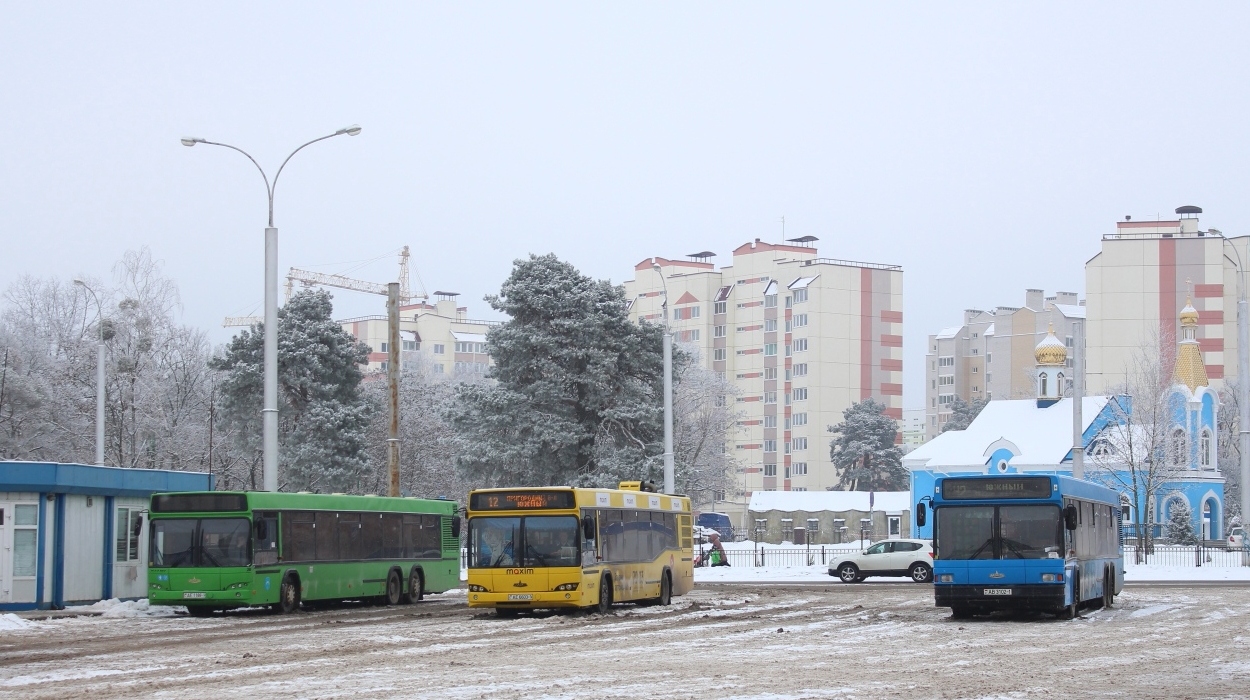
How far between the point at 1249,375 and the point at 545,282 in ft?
78.7

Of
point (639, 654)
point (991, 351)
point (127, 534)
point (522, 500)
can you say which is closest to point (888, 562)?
point (522, 500)

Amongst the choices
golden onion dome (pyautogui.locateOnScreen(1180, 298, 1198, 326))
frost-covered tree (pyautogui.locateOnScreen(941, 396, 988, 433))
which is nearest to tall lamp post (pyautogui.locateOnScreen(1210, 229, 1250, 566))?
golden onion dome (pyautogui.locateOnScreen(1180, 298, 1198, 326))

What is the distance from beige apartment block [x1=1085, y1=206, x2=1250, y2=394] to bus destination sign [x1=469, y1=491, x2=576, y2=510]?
109 metres

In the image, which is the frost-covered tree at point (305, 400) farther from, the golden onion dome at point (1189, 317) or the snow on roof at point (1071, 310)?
the snow on roof at point (1071, 310)

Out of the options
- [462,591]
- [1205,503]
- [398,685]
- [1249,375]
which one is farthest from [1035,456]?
[398,685]

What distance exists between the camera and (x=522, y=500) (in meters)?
27.0

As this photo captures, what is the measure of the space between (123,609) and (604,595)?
29.4 feet

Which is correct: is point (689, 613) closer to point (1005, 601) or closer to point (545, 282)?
point (1005, 601)

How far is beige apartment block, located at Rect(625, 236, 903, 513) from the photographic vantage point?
146 m

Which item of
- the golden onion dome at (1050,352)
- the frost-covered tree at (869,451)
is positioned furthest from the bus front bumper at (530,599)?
the frost-covered tree at (869,451)

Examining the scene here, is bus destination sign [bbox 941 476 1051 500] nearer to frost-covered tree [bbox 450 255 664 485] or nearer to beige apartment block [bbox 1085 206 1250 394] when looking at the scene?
frost-covered tree [bbox 450 255 664 485]

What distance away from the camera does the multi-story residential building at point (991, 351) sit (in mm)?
169625

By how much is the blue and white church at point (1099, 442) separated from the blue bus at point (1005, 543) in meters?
52.1

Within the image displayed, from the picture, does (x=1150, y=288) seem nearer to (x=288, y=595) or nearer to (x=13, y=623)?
(x=288, y=595)
